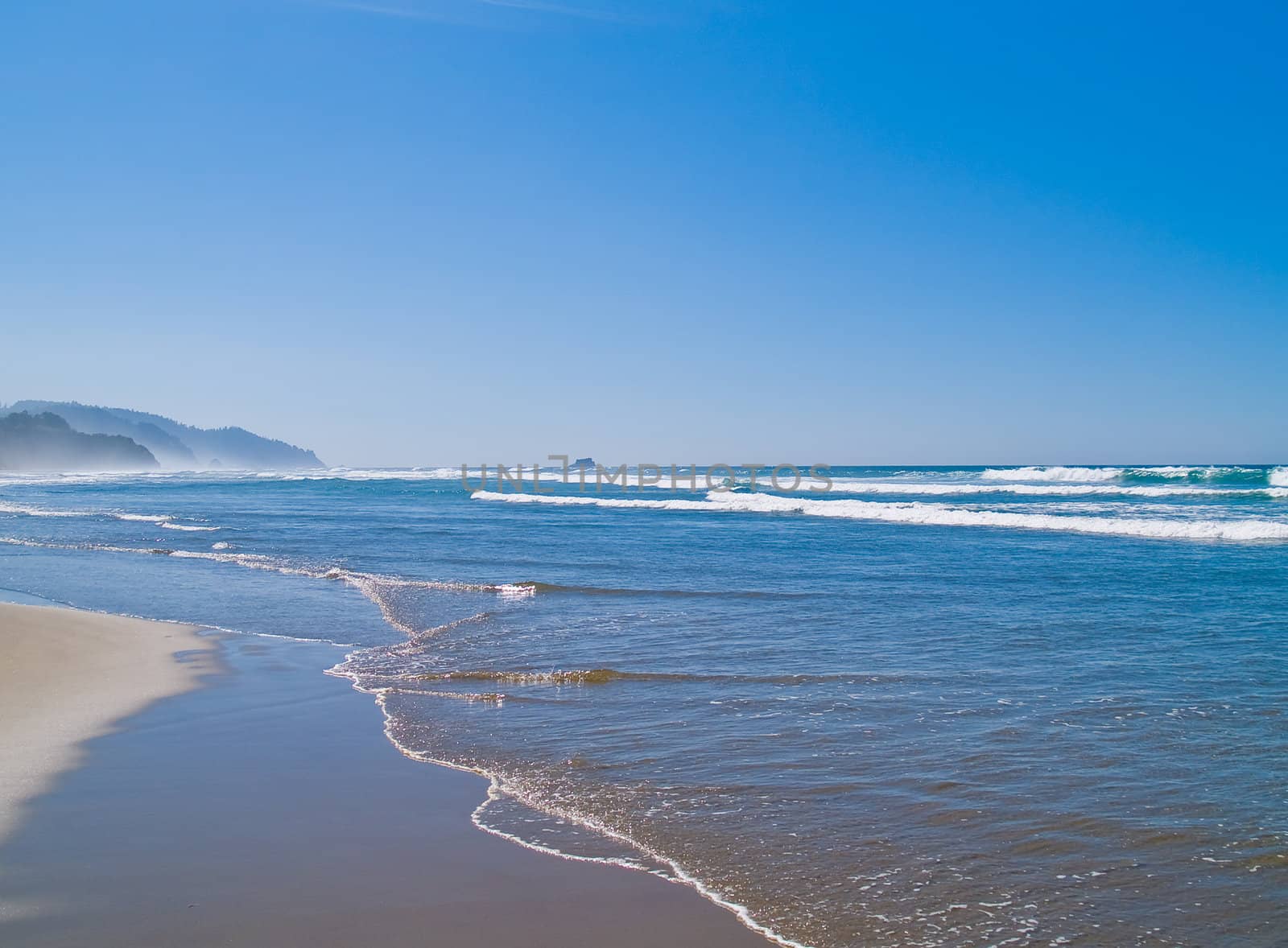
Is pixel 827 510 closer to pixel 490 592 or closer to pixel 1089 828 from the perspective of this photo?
pixel 490 592

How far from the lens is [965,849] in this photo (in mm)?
4383

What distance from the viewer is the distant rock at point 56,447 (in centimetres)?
12900

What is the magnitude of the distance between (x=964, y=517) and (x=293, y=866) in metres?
26.8

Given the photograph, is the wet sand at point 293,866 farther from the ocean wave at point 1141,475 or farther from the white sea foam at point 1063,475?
the white sea foam at point 1063,475

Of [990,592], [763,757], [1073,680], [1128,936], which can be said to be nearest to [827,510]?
[990,592]

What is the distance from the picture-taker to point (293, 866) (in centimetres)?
424

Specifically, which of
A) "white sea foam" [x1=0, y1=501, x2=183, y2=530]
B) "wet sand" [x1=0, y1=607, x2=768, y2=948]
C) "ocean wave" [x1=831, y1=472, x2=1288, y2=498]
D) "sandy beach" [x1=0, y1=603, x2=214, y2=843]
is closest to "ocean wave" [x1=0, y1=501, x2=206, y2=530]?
"white sea foam" [x1=0, y1=501, x2=183, y2=530]

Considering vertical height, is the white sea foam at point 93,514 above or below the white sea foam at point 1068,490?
below

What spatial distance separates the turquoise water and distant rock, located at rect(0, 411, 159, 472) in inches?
5380

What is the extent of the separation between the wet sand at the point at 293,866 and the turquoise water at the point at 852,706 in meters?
0.34

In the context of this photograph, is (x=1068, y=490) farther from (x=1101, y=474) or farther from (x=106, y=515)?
(x=106, y=515)

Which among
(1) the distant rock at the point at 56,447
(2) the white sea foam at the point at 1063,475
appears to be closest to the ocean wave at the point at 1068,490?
(2) the white sea foam at the point at 1063,475

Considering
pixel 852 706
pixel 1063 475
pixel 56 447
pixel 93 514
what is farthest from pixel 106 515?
pixel 56 447

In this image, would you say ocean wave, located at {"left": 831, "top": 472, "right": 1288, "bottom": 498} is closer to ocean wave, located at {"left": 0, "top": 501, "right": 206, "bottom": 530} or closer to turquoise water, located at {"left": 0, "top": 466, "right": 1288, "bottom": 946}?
turquoise water, located at {"left": 0, "top": 466, "right": 1288, "bottom": 946}
